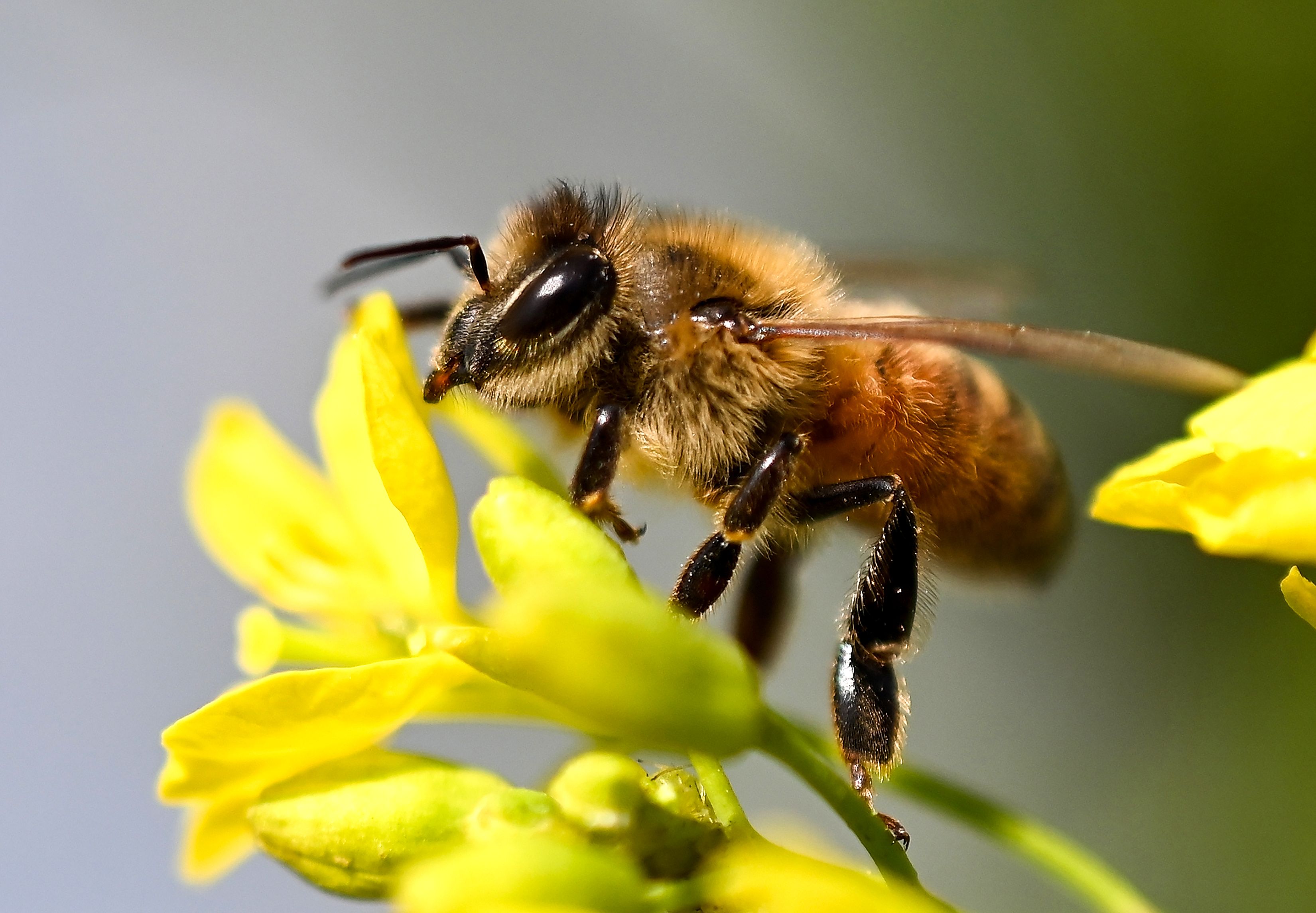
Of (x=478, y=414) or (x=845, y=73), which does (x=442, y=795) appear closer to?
(x=478, y=414)

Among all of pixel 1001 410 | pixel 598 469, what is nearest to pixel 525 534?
pixel 598 469

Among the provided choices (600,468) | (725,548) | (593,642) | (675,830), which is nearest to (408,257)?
(600,468)

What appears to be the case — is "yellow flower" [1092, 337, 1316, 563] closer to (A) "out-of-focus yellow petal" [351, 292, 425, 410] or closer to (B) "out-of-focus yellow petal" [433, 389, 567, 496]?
(B) "out-of-focus yellow petal" [433, 389, 567, 496]

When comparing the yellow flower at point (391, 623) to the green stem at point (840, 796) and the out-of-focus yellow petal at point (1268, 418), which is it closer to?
the green stem at point (840, 796)

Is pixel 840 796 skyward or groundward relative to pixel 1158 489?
groundward

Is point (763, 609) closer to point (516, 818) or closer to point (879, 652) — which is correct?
point (879, 652)

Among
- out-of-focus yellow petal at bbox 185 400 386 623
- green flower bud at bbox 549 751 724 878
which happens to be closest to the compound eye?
out-of-focus yellow petal at bbox 185 400 386 623
